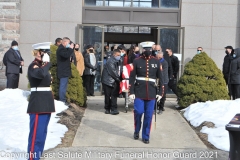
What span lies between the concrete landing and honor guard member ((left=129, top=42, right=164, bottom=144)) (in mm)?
373

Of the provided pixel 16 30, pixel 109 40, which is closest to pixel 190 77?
pixel 16 30

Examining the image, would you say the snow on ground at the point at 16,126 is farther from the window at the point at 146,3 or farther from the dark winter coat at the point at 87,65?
the window at the point at 146,3

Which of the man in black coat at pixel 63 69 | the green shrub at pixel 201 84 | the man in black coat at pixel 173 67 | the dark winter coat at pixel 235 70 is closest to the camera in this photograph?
the man in black coat at pixel 63 69

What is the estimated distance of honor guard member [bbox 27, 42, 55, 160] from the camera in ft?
19.6

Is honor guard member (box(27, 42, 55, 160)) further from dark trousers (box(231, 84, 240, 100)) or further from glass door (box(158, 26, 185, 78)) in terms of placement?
glass door (box(158, 26, 185, 78))

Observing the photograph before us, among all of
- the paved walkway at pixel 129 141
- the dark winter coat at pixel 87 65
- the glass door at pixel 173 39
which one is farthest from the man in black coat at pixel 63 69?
the glass door at pixel 173 39

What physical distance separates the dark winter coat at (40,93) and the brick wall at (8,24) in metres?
8.23

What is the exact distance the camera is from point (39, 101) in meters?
6.06

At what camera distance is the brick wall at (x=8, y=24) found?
13.9m

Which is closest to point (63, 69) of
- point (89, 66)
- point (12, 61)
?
point (12, 61)

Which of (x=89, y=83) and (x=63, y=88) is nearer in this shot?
(x=63, y=88)

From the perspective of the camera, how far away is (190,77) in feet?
34.4

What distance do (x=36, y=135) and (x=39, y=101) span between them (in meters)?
0.52

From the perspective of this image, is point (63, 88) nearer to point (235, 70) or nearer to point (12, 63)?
point (12, 63)
